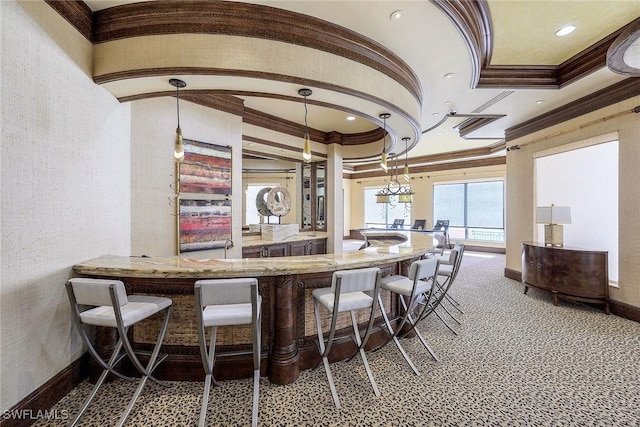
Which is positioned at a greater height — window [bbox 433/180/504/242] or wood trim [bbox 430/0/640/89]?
wood trim [bbox 430/0/640/89]

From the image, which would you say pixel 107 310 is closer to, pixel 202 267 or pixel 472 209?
pixel 202 267

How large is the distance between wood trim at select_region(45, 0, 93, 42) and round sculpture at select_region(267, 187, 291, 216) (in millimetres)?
3079

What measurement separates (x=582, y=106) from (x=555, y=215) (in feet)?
5.32

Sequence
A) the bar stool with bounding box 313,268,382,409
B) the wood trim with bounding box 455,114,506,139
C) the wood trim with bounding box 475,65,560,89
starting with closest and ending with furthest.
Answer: the bar stool with bounding box 313,268,382,409, the wood trim with bounding box 475,65,560,89, the wood trim with bounding box 455,114,506,139

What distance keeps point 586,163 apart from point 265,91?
4.88 metres

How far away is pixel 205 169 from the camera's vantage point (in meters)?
3.45

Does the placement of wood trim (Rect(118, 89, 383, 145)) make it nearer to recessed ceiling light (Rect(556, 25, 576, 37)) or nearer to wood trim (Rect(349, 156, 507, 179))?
recessed ceiling light (Rect(556, 25, 576, 37))

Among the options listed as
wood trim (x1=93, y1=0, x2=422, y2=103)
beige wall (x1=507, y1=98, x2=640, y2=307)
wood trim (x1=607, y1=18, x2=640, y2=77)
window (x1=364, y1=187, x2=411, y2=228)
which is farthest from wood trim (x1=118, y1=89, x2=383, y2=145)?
window (x1=364, y1=187, x2=411, y2=228)

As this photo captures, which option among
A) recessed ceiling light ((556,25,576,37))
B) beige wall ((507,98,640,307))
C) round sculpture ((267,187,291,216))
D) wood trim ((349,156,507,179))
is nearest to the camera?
recessed ceiling light ((556,25,576,37))

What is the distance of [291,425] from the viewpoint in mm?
1698

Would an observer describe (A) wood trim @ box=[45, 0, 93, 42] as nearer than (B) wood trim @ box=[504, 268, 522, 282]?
Yes

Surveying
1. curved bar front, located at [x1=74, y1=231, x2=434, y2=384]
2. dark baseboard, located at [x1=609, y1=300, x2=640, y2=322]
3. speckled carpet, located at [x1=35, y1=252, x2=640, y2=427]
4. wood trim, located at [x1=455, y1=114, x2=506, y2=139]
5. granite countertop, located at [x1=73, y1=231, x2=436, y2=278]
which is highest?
wood trim, located at [x1=455, y1=114, x2=506, y2=139]

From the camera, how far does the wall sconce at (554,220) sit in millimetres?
3988

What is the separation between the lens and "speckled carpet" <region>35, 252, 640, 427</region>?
1756 mm
